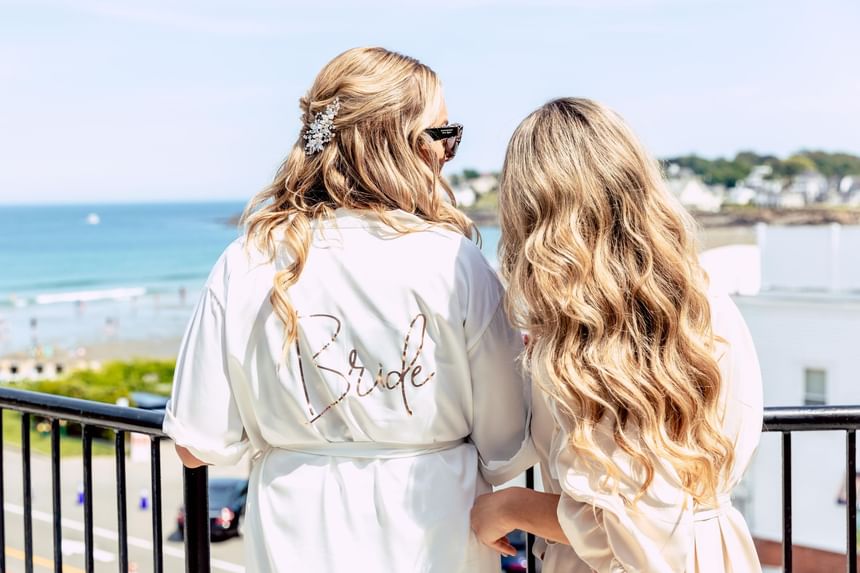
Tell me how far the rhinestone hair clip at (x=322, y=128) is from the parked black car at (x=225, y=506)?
1286 cm

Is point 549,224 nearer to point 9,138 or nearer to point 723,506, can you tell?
point 723,506

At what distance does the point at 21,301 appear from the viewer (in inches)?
2083

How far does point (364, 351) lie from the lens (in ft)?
5.30

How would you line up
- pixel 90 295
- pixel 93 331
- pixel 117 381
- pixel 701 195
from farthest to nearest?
1. pixel 701 195
2. pixel 90 295
3. pixel 93 331
4. pixel 117 381

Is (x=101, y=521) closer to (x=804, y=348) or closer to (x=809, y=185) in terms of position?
(x=804, y=348)

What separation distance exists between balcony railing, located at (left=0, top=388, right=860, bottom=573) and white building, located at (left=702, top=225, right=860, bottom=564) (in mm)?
11726

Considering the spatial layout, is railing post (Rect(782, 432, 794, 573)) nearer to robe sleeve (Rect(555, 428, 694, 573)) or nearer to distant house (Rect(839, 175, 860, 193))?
robe sleeve (Rect(555, 428, 694, 573))

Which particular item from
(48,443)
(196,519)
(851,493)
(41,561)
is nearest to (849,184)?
(48,443)

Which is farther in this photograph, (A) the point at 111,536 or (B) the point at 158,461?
(A) the point at 111,536

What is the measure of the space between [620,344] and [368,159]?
1.91 ft

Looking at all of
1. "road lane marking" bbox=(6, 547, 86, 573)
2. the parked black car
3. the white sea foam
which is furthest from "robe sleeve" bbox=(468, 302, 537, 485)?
the white sea foam

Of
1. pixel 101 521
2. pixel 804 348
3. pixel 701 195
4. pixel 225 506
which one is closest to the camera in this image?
pixel 804 348

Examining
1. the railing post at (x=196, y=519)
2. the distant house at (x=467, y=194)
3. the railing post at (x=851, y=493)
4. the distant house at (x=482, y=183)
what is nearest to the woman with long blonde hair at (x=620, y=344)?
the railing post at (x=851, y=493)

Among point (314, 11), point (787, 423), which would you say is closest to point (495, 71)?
point (314, 11)
